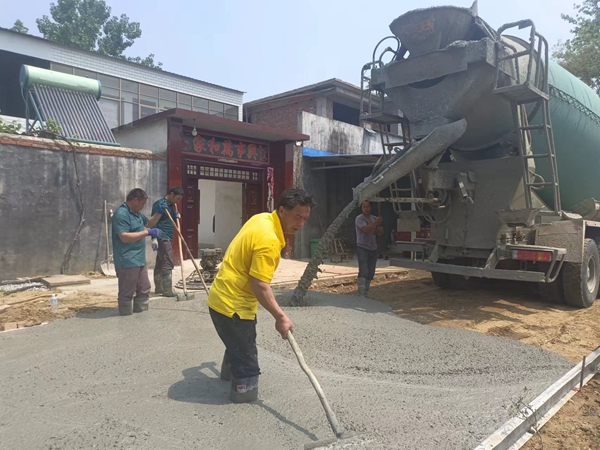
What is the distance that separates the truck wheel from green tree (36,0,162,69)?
90.0 ft

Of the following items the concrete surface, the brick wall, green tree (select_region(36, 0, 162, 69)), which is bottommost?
the concrete surface

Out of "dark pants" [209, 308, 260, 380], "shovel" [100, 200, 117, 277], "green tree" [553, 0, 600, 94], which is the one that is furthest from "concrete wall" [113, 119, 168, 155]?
"green tree" [553, 0, 600, 94]

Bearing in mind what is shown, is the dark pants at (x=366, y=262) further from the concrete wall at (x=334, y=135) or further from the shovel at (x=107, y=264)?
the concrete wall at (x=334, y=135)

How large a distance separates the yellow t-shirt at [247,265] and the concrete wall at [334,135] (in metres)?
9.70

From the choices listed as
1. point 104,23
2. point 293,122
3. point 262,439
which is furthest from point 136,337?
point 104,23

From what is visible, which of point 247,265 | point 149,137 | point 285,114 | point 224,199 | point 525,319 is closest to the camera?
point 247,265

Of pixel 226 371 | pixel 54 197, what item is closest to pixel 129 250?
pixel 226 371

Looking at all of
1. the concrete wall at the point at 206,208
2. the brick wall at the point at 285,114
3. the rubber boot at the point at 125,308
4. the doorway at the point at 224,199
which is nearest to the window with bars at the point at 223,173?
the doorway at the point at 224,199

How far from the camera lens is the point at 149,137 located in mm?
9734

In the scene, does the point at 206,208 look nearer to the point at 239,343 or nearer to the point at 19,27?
the point at 239,343

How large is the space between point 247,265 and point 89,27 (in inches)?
1159

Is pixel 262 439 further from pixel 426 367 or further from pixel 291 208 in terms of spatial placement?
pixel 426 367

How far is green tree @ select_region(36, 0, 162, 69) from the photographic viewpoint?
25.8m

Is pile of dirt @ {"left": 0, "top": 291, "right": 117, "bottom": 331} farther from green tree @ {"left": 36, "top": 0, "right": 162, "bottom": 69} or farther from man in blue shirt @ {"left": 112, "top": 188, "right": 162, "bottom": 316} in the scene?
green tree @ {"left": 36, "top": 0, "right": 162, "bottom": 69}
